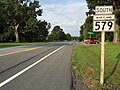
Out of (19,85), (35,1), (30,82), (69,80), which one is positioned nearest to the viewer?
(19,85)

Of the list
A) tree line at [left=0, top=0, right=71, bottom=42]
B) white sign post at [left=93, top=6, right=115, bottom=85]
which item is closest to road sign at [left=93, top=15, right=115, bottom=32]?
white sign post at [left=93, top=6, right=115, bottom=85]

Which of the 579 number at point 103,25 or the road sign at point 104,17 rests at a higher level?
the road sign at point 104,17

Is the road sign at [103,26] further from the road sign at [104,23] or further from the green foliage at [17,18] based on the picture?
the green foliage at [17,18]

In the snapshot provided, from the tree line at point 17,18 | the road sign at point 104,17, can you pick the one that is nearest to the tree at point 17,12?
the tree line at point 17,18

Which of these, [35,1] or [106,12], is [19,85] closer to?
[106,12]

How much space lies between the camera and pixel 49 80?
10367 millimetres

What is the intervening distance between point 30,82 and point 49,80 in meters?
0.86

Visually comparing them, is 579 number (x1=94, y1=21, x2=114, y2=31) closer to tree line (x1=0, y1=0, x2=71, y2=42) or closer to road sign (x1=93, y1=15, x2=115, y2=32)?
road sign (x1=93, y1=15, x2=115, y2=32)

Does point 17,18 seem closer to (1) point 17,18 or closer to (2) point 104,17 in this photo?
(1) point 17,18

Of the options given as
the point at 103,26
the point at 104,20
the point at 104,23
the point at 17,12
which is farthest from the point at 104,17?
the point at 17,12

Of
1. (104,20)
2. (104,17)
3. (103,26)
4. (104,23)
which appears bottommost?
(103,26)

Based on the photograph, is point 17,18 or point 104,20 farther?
point 17,18

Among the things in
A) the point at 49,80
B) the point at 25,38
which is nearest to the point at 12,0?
the point at 25,38

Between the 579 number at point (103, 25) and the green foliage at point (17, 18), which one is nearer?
the 579 number at point (103, 25)
